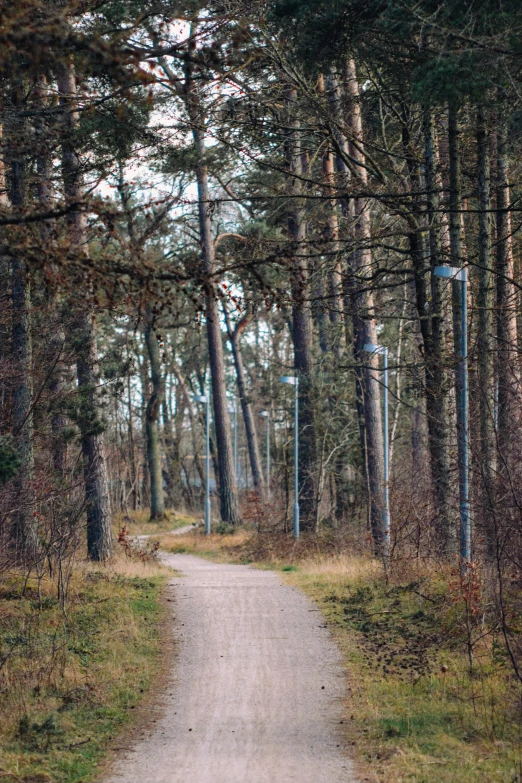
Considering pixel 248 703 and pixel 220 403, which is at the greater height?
pixel 220 403

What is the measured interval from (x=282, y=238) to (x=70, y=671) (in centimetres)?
899

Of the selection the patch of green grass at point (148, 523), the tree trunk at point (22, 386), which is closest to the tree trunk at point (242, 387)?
the patch of green grass at point (148, 523)

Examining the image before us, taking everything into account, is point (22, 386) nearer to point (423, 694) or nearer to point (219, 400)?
point (423, 694)

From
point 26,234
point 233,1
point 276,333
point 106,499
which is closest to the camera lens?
point 26,234

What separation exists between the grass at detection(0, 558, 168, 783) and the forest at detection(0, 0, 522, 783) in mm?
236

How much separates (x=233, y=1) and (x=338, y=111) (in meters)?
2.37

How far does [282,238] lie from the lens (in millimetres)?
17172

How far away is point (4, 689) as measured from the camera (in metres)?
9.74

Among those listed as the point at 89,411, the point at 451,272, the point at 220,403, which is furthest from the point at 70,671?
the point at 220,403

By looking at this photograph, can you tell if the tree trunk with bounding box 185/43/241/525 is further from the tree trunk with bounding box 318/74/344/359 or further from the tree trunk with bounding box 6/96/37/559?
the tree trunk with bounding box 6/96/37/559

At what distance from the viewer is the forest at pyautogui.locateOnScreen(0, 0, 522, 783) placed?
7.24 meters

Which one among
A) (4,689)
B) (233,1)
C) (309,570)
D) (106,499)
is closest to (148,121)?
(233,1)

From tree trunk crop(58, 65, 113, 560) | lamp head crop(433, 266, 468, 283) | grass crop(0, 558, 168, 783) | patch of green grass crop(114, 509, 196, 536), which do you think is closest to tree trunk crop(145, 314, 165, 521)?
patch of green grass crop(114, 509, 196, 536)

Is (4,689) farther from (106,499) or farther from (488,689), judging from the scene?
(106,499)
